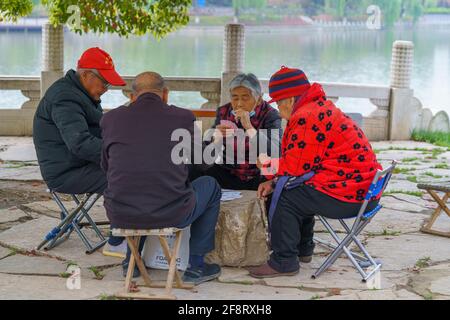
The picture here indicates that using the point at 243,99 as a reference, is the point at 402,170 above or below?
below

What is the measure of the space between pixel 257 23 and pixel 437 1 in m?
14.2

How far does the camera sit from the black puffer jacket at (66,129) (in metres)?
5.04

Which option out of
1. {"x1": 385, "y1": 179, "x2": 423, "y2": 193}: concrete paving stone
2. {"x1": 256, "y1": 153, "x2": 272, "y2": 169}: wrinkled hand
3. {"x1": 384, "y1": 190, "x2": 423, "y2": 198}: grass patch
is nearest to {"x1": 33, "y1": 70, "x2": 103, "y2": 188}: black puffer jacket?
{"x1": 256, "y1": 153, "x2": 272, "y2": 169}: wrinkled hand

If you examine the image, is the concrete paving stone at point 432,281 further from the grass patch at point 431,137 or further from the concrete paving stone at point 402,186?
the grass patch at point 431,137

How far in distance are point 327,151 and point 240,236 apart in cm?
81

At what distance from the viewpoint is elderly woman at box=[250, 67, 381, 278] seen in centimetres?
475

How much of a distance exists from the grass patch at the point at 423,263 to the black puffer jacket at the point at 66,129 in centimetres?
223

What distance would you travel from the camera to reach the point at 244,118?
5.39 m

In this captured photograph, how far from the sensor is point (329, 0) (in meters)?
44.7

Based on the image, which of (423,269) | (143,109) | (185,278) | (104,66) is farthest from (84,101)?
(423,269)

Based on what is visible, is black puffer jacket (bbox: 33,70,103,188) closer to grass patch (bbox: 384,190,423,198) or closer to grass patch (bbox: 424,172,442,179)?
grass patch (bbox: 384,190,423,198)

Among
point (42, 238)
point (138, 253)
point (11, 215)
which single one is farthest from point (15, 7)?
point (138, 253)

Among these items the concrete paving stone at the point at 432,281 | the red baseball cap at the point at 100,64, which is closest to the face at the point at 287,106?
the red baseball cap at the point at 100,64

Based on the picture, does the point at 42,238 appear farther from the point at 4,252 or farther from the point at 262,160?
the point at 262,160
